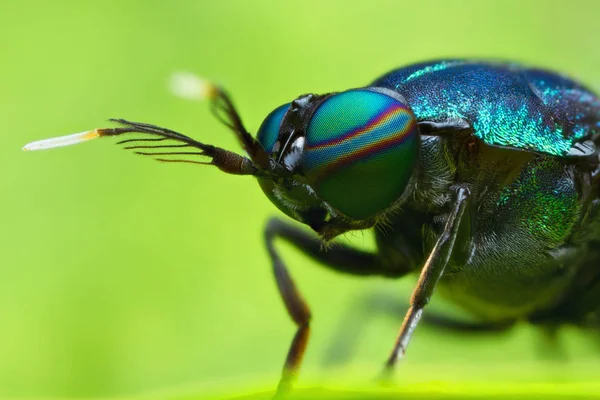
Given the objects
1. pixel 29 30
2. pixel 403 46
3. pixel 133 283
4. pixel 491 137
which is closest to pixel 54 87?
pixel 29 30

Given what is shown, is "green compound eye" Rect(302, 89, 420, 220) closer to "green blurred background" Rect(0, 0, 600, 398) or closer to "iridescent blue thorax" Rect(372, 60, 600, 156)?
"iridescent blue thorax" Rect(372, 60, 600, 156)

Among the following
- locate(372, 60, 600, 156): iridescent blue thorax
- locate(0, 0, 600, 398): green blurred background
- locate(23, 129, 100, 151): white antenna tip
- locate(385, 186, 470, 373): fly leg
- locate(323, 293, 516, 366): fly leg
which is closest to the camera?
locate(23, 129, 100, 151): white antenna tip

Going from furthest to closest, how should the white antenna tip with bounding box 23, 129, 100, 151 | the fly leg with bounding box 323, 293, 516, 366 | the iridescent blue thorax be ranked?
1. the fly leg with bounding box 323, 293, 516, 366
2. the iridescent blue thorax
3. the white antenna tip with bounding box 23, 129, 100, 151

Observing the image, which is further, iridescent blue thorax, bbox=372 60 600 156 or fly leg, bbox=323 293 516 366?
fly leg, bbox=323 293 516 366

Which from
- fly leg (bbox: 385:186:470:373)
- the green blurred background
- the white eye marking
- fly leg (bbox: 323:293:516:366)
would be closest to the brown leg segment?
the green blurred background

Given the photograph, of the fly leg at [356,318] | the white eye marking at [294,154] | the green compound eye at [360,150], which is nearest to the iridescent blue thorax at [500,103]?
the green compound eye at [360,150]

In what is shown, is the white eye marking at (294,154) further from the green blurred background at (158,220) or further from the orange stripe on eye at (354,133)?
the green blurred background at (158,220)
